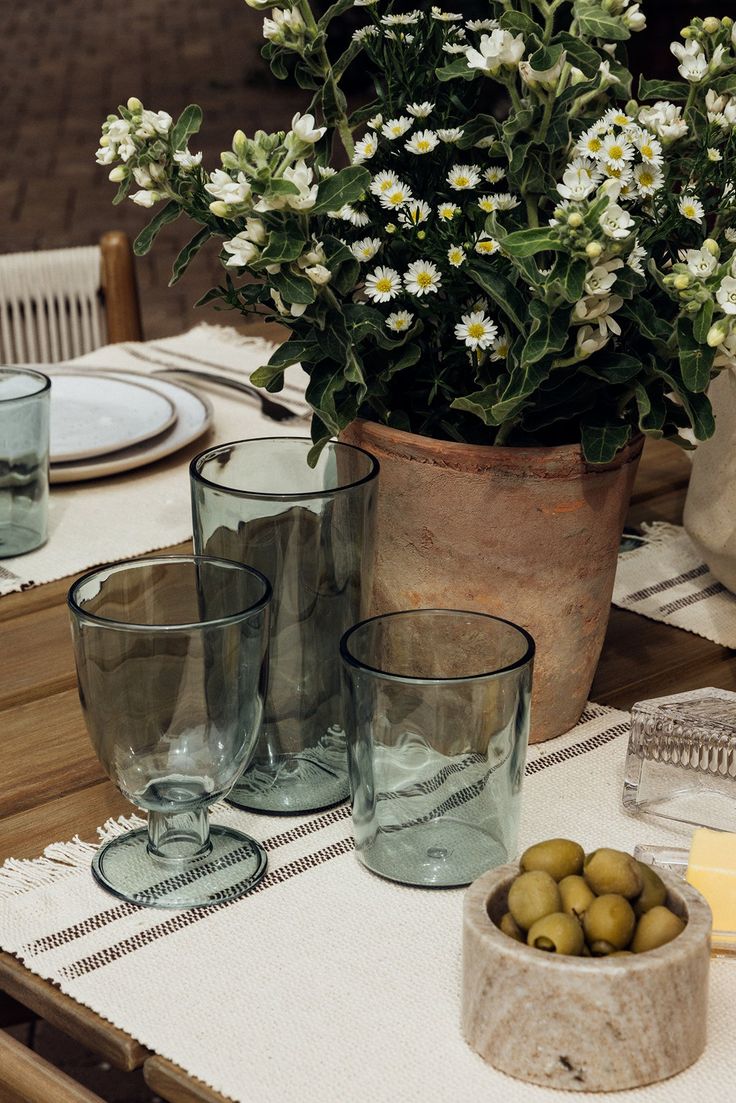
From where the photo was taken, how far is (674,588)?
113 centimetres

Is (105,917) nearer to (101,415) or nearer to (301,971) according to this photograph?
(301,971)

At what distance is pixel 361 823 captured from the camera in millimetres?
734

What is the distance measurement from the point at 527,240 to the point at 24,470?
583 millimetres

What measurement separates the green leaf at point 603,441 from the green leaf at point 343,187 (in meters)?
0.19

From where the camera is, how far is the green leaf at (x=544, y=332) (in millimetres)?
718

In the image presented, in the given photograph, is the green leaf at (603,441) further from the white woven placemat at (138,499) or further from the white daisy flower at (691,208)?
the white woven placemat at (138,499)

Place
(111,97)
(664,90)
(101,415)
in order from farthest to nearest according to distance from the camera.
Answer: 1. (111,97)
2. (101,415)
3. (664,90)

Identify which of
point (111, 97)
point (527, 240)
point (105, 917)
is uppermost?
point (527, 240)

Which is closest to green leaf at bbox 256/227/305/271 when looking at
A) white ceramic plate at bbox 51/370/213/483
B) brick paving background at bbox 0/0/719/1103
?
white ceramic plate at bbox 51/370/213/483

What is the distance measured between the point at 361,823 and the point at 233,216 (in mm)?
Result: 316

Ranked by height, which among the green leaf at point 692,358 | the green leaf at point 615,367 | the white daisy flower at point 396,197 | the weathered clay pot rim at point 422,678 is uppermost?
the white daisy flower at point 396,197

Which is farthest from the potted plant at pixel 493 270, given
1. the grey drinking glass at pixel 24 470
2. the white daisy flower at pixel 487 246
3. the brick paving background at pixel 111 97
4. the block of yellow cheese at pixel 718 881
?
the brick paving background at pixel 111 97

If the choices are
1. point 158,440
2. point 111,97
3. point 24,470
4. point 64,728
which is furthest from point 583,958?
point 111,97

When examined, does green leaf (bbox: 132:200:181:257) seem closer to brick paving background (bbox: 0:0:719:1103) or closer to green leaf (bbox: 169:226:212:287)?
green leaf (bbox: 169:226:212:287)
